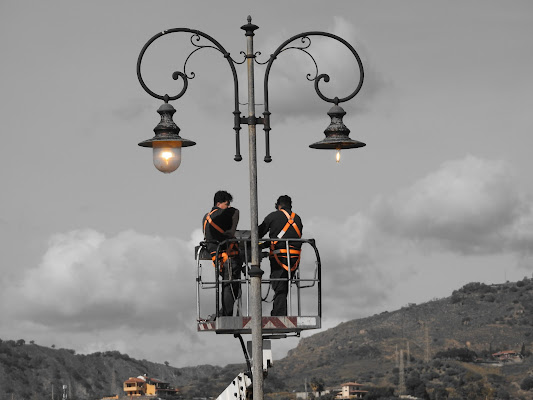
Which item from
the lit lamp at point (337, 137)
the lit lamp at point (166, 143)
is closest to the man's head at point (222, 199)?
the lit lamp at point (166, 143)

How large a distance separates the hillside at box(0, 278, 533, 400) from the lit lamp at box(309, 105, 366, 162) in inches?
5529

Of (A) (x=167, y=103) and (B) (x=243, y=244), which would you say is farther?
(B) (x=243, y=244)

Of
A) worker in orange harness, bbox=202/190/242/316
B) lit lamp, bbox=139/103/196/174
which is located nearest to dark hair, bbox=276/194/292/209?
worker in orange harness, bbox=202/190/242/316

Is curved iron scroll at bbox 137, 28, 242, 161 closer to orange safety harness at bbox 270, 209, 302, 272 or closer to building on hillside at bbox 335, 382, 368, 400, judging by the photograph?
orange safety harness at bbox 270, 209, 302, 272

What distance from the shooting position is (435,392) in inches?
6024

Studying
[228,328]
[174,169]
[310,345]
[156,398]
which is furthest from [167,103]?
[310,345]

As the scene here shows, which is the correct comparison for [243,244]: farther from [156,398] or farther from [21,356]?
[21,356]

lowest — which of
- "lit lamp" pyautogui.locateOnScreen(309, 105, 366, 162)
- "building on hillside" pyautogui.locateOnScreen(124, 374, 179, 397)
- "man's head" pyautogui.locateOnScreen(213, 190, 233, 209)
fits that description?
"man's head" pyautogui.locateOnScreen(213, 190, 233, 209)

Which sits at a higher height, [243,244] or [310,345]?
[310,345]

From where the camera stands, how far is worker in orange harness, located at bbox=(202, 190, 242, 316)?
637 inches

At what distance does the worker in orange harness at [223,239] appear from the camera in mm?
A: 16172

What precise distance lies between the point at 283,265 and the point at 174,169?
2221 millimetres

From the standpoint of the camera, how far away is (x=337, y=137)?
15.4m

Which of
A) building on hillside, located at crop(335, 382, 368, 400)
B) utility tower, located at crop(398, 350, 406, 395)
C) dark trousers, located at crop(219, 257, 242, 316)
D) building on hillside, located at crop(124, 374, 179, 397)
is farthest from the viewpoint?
utility tower, located at crop(398, 350, 406, 395)
